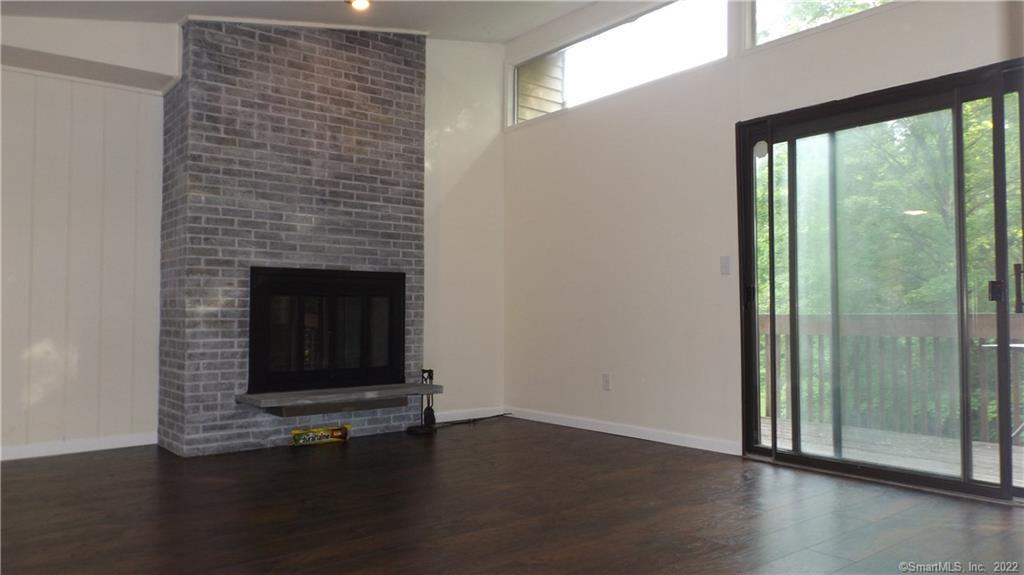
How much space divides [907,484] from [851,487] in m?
0.27

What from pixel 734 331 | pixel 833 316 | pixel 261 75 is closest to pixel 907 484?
pixel 833 316

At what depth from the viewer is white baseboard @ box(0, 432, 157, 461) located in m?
4.28

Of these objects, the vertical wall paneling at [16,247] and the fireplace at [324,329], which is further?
the fireplace at [324,329]

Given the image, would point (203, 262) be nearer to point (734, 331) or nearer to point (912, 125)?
point (734, 331)

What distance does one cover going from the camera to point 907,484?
3.59 metres

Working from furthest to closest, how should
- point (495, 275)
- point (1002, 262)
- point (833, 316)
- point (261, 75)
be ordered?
point (495, 275) → point (261, 75) → point (833, 316) → point (1002, 262)

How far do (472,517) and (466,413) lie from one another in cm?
276

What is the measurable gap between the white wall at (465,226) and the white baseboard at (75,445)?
78.2 inches

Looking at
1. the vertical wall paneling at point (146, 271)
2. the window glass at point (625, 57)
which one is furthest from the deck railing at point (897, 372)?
the vertical wall paneling at point (146, 271)

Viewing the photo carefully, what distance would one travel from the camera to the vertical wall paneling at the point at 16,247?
14.1 ft

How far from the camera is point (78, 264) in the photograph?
453 cm

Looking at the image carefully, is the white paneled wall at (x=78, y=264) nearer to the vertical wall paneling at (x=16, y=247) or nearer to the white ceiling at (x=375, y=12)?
the vertical wall paneling at (x=16, y=247)

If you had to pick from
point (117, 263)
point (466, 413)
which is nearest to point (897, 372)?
point (466, 413)

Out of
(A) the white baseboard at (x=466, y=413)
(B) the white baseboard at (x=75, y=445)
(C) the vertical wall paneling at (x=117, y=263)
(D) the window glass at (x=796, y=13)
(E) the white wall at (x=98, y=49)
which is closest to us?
(D) the window glass at (x=796, y=13)
